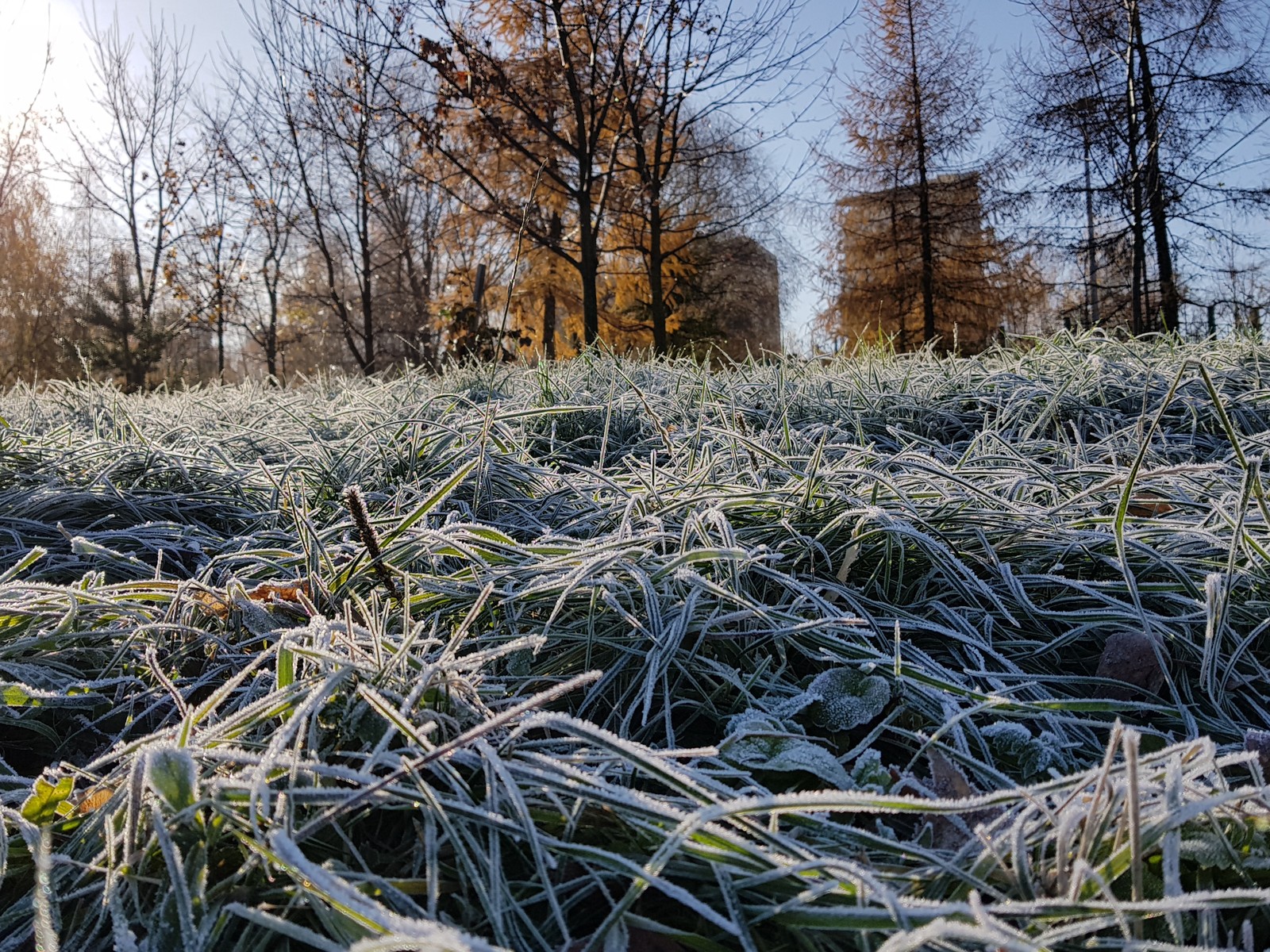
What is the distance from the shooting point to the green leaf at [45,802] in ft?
2.87

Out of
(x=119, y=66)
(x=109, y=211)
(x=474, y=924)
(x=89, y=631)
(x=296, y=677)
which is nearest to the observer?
(x=474, y=924)

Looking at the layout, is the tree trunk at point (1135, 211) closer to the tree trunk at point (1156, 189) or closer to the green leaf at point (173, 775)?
the tree trunk at point (1156, 189)

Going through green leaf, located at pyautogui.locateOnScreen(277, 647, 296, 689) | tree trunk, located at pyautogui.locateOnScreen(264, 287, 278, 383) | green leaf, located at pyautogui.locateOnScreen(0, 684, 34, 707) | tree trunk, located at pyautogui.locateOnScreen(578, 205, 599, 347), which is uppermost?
tree trunk, located at pyautogui.locateOnScreen(264, 287, 278, 383)

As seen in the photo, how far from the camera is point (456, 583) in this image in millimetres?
1296

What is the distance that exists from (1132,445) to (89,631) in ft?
8.29

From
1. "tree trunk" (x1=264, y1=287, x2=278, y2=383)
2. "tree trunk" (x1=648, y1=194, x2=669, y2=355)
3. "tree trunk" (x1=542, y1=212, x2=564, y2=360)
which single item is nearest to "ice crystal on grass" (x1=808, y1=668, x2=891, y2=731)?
"tree trunk" (x1=648, y1=194, x2=669, y2=355)

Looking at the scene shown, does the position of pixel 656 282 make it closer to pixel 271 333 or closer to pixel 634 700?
pixel 634 700

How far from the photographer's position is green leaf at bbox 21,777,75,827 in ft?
2.87

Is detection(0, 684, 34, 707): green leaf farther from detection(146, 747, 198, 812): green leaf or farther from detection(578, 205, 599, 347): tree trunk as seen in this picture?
detection(578, 205, 599, 347): tree trunk

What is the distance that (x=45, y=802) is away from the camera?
0.88 metres

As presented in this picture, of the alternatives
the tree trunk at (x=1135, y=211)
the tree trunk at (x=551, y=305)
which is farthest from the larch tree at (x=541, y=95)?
the tree trunk at (x=1135, y=211)

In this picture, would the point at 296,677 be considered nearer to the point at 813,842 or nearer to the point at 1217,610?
the point at 813,842

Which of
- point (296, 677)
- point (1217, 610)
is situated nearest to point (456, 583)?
point (296, 677)

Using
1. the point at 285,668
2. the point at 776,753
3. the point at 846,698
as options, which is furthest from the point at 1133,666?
the point at 285,668
